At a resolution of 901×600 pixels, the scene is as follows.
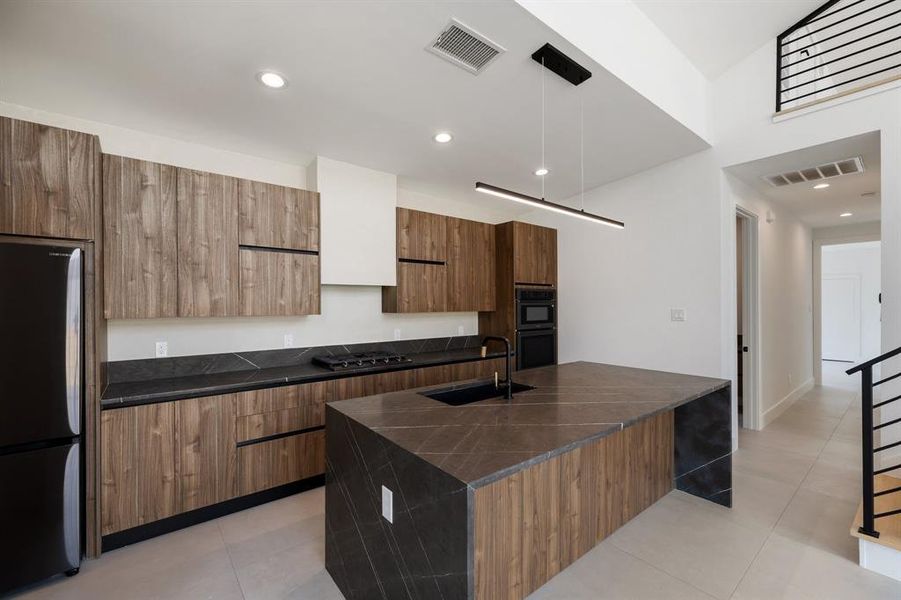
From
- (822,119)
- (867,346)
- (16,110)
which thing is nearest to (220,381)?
(16,110)

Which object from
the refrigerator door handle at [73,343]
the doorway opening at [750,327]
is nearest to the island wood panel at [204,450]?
the refrigerator door handle at [73,343]

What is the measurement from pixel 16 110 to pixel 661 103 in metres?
4.25

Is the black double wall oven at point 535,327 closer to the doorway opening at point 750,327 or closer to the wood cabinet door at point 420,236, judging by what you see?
the wood cabinet door at point 420,236

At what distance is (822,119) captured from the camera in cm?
296

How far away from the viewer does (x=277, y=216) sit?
119 inches

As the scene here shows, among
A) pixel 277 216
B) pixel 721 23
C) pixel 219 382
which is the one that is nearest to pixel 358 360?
pixel 219 382

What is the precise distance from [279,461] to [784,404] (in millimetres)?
5858

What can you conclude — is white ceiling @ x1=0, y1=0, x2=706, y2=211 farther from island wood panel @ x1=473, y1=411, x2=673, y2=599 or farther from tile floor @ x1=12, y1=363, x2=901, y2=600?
tile floor @ x1=12, y1=363, x2=901, y2=600

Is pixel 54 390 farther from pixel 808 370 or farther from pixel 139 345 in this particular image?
pixel 808 370

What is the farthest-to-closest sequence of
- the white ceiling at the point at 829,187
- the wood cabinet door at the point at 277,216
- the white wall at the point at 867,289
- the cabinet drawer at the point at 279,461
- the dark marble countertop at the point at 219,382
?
the white wall at the point at 867,289
the white ceiling at the point at 829,187
the wood cabinet door at the point at 277,216
the cabinet drawer at the point at 279,461
the dark marble countertop at the point at 219,382

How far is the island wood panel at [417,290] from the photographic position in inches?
150

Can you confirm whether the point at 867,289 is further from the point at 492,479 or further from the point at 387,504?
the point at 387,504

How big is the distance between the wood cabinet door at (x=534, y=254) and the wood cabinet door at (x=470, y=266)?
31 cm

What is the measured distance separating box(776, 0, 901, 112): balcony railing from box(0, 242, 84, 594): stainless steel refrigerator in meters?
5.10
